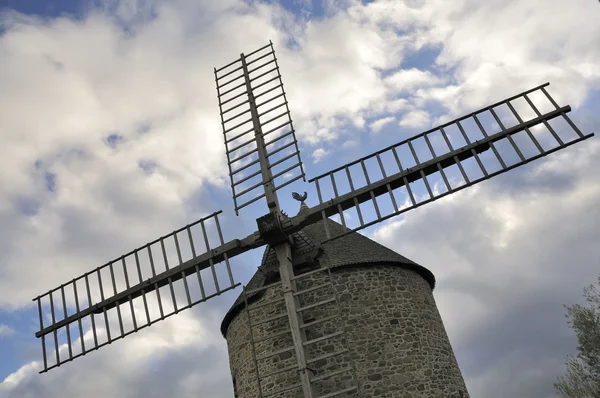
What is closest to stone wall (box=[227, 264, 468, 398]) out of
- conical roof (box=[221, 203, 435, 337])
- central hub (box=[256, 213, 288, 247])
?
conical roof (box=[221, 203, 435, 337])

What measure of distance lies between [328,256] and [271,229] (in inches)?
95.2

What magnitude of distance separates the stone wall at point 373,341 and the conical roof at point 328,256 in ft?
0.62

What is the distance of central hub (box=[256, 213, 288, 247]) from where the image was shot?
10477 mm

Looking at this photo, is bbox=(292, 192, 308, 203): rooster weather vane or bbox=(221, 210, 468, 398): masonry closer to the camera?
bbox=(221, 210, 468, 398): masonry

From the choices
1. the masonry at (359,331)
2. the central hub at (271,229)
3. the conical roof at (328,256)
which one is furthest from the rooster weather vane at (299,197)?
the central hub at (271,229)

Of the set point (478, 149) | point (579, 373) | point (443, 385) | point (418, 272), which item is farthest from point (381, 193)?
point (579, 373)

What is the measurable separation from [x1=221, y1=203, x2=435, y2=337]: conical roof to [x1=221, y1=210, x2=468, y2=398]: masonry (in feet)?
0.08

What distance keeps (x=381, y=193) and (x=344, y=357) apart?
11.4 ft

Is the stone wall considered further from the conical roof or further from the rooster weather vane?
the rooster weather vane

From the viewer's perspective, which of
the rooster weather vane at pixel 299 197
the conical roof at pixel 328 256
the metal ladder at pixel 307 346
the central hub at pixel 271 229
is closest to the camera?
the central hub at pixel 271 229

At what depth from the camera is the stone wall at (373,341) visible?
11.0 meters

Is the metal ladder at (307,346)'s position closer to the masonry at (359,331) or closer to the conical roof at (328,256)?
the masonry at (359,331)

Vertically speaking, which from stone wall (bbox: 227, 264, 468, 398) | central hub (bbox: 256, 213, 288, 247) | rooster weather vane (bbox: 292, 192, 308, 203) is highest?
rooster weather vane (bbox: 292, 192, 308, 203)

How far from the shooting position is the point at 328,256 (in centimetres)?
1241
